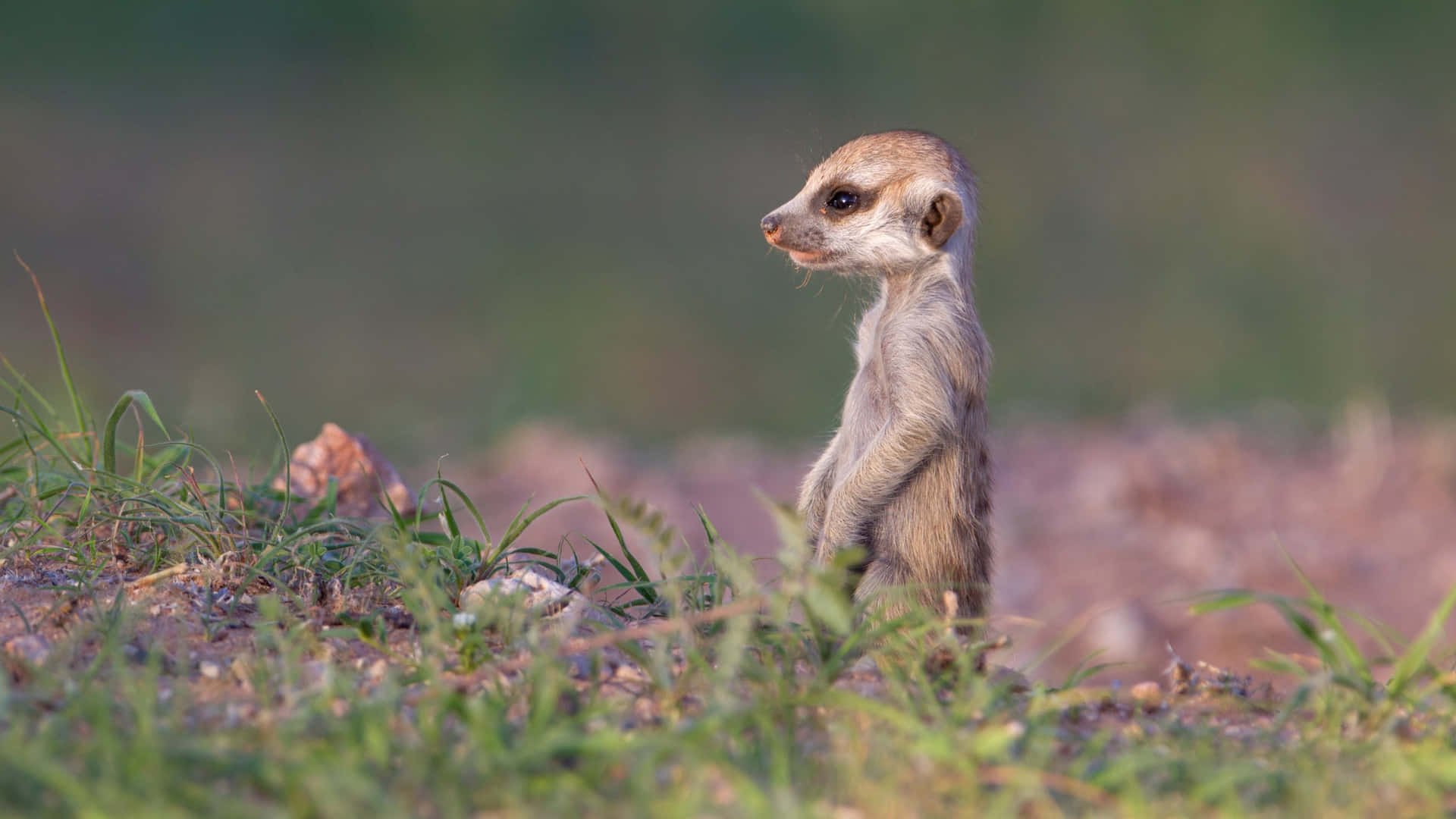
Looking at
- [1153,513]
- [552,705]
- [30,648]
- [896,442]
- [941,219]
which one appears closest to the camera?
[552,705]

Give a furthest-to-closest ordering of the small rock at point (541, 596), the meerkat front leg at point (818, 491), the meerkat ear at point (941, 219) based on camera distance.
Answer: the meerkat front leg at point (818, 491), the meerkat ear at point (941, 219), the small rock at point (541, 596)

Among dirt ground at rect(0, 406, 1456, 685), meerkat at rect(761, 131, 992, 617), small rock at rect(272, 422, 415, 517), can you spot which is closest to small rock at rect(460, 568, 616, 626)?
meerkat at rect(761, 131, 992, 617)

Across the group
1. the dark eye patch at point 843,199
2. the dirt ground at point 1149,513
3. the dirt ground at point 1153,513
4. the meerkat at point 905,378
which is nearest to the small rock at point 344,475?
the meerkat at point 905,378

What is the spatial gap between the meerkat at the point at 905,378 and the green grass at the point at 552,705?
0.51 m

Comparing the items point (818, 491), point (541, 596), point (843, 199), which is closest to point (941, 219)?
point (843, 199)

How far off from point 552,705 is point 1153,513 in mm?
4540

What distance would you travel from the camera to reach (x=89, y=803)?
1.48 metres

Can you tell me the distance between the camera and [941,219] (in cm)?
304

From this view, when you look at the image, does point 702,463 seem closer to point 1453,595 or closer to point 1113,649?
point 1113,649

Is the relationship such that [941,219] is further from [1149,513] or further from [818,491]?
[1149,513]

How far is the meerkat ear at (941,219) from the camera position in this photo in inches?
119

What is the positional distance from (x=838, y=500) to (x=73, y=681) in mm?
1549

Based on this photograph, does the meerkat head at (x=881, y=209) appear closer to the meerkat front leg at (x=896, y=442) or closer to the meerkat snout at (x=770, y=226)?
the meerkat snout at (x=770, y=226)

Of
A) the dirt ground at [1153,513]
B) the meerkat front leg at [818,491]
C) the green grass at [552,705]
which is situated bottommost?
the green grass at [552,705]
